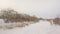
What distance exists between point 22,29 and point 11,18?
0.63 ft

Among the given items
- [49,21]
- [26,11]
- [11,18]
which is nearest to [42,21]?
[49,21]

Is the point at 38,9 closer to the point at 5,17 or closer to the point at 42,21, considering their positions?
the point at 42,21

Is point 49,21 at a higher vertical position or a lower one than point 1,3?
lower

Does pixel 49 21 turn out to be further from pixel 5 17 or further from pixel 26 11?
pixel 5 17

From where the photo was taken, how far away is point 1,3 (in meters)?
1.25

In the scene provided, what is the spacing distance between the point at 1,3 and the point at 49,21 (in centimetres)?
63

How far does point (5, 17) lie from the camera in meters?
1.24

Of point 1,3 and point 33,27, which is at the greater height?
point 1,3

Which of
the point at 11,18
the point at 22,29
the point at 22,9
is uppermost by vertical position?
the point at 22,9

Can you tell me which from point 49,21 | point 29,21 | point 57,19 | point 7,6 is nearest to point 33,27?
point 29,21

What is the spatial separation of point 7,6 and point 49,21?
0.55 metres

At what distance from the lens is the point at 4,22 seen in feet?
4.03

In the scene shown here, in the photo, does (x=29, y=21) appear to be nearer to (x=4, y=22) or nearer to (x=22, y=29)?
(x=22, y=29)

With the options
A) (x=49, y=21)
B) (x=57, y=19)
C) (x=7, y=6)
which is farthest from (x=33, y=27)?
(x=7, y=6)
